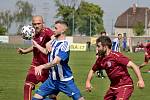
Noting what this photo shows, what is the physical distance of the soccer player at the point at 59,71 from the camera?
10383mm

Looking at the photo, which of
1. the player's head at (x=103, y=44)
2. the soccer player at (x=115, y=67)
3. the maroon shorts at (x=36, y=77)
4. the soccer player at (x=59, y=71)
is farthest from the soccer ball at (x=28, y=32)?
the player's head at (x=103, y=44)

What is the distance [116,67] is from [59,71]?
1.29 metres

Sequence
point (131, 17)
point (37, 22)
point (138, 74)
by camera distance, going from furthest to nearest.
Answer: point (131, 17) → point (37, 22) → point (138, 74)

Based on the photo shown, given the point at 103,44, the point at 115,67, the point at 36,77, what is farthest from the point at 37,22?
the point at 115,67

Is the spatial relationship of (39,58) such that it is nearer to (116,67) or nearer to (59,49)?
(59,49)

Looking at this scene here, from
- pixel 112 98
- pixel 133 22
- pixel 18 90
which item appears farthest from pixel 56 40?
pixel 133 22

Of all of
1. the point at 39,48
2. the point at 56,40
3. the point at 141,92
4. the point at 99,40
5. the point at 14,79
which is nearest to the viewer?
the point at 99,40

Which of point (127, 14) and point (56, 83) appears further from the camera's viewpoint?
point (127, 14)

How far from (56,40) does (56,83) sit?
922 millimetres

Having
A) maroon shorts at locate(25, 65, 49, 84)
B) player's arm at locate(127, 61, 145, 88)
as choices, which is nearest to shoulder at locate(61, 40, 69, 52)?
player's arm at locate(127, 61, 145, 88)

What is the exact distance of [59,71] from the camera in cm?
1062

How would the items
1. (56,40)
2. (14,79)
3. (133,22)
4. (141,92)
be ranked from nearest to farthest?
1. (56,40)
2. (141,92)
3. (14,79)
4. (133,22)

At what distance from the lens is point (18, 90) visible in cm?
1747

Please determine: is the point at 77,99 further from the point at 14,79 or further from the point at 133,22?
the point at 133,22
